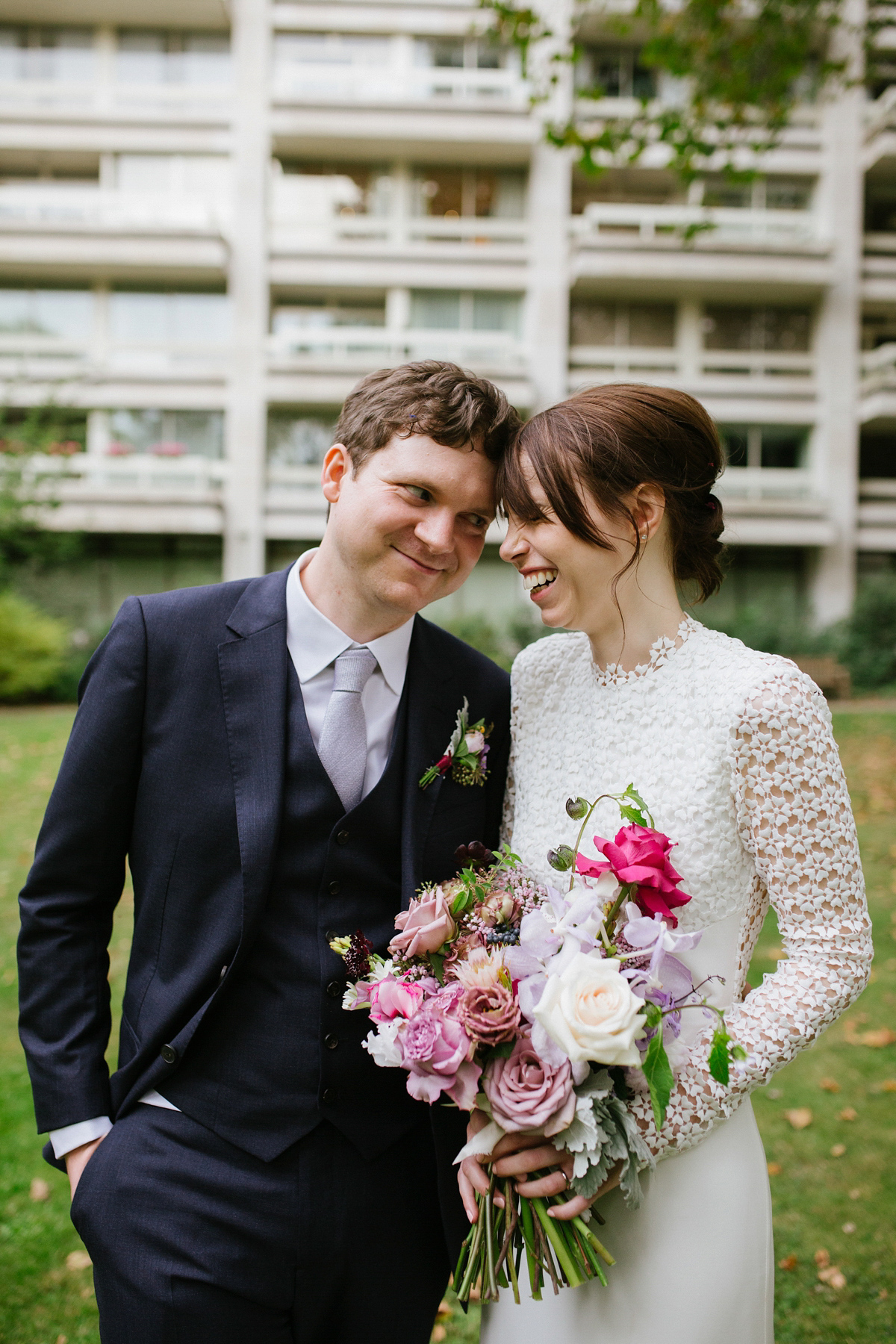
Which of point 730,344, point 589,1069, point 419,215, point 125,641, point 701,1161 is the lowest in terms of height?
point 701,1161

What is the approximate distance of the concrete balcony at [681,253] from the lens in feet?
73.5

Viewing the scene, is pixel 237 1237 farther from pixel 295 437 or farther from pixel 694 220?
pixel 694 220

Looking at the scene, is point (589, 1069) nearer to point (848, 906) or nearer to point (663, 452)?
point (848, 906)

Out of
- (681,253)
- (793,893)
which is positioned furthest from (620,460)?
(681,253)

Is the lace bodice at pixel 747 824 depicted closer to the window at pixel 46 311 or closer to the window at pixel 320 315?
the window at pixel 320 315

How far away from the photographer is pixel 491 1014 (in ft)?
5.24

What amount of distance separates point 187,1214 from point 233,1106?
23cm

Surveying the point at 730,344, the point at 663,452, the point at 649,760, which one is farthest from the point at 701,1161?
the point at 730,344

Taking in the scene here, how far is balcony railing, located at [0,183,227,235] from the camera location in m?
23.4

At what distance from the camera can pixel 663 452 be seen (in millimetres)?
2129

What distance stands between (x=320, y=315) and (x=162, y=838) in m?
23.7

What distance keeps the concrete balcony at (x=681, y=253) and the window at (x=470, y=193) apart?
180cm

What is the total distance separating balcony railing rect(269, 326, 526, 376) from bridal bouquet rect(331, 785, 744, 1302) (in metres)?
22.3

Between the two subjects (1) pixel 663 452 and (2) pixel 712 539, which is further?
(2) pixel 712 539
